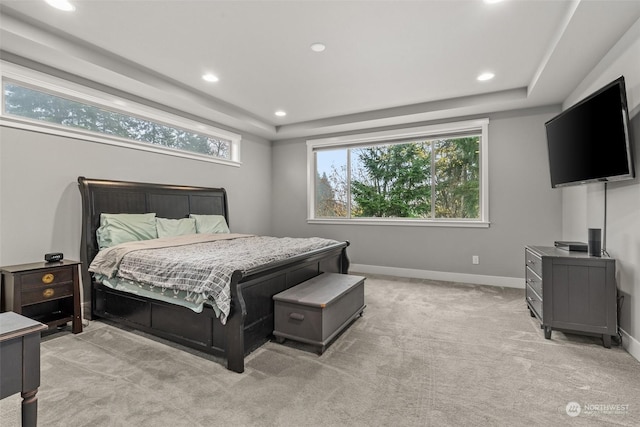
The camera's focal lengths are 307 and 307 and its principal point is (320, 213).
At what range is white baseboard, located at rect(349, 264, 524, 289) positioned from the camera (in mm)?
4336

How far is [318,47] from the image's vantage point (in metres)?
2.85

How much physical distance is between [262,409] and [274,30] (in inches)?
109

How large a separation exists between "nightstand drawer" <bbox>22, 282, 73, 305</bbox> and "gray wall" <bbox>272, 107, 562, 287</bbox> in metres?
4.06

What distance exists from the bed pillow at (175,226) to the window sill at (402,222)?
2.32 meters

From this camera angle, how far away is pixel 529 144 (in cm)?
420

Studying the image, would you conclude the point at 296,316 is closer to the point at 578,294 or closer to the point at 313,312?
the point at 313,312

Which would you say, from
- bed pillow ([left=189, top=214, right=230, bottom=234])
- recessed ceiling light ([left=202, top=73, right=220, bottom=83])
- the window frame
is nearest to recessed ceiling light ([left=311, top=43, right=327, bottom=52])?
recessed ceiling light ([left=202, top=73, right=220, bottom=83])

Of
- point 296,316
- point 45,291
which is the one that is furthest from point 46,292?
point 296,316

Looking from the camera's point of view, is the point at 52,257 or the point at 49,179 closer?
the point at 52,257

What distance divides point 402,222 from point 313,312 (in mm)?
3063

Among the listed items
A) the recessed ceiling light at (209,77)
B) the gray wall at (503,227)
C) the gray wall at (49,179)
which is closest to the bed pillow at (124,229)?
the gray wall at (49,179)

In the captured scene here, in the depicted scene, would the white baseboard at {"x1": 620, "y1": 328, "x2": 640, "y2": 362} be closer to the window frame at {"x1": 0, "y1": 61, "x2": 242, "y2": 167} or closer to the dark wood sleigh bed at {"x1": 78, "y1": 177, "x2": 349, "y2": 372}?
the dark wood sleigh bed at {"x1": 78, "y1": 177, "x2": 349, "y2": 372}

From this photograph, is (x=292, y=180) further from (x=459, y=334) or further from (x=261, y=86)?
(x=459, y=334)

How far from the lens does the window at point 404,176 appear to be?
15.3ft
